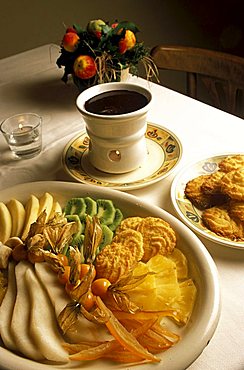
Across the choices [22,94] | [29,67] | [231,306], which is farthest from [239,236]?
[29,67]

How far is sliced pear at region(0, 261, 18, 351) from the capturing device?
0.72 meters

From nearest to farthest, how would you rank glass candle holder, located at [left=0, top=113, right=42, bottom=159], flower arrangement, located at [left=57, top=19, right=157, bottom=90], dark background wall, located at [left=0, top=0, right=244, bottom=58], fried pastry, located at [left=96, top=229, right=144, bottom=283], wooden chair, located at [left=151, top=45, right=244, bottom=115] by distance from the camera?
fried pastry, located at [left=96, top=229, right=144, bottom=283] → glass candle holder, located at [left=0, top=113, right=42, bottom=159] → flower arrangement, located at [left=57, top=19, right=157, bottom=90] → wooden chair, located at [left=151, top=45, right=244, bottom=115] → dark background wall, located at [left=0, top=0, right=244, bottom=58]

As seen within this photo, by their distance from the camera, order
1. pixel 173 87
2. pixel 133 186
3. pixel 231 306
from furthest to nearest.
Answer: pixel 173 87
pixel 133 186
pixel 231 306

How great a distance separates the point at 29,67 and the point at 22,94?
209 millimetres

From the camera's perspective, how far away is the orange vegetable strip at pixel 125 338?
2.20 ft

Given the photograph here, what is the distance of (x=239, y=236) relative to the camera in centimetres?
89

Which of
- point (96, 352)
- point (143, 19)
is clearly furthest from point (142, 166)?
point (143, 19)

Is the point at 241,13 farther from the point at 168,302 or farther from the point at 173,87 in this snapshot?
the point at 168,302

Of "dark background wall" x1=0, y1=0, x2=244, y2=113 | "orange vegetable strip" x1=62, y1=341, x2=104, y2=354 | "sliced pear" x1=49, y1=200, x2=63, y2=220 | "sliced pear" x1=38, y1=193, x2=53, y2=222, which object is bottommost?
"dark background wall" x1=0, y1=0, x2=244, y2=113

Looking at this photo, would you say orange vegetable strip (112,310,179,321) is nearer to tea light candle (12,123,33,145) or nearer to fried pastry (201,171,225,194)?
fried pastry (201,171,225,194)

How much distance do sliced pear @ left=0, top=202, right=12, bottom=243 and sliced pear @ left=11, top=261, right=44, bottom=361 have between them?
0.12 metres

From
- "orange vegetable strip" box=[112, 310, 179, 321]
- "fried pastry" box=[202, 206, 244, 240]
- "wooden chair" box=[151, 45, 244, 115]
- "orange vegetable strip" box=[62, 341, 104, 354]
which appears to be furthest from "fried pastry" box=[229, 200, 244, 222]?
"wooden chair" box=[151, 45, 244, 115]

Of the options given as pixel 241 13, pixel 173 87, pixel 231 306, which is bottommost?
pixel 173 87

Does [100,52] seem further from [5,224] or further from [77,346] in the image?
[77,346]
